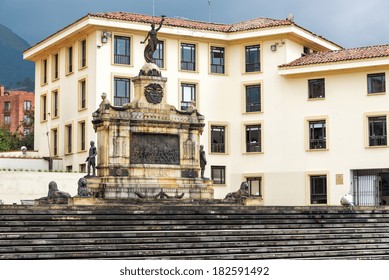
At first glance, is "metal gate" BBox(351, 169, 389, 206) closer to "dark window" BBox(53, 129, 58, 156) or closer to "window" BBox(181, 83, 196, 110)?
"window" BBox(181, 83, 196, 110)

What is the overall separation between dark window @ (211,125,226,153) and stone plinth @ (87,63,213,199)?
14.6m

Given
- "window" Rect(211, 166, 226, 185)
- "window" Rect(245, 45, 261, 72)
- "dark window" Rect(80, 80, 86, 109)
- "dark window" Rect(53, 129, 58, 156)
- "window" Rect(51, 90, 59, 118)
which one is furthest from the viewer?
"window" Rect(51, 90, 59, 118)

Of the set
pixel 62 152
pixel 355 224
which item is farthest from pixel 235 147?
pixel 355 224

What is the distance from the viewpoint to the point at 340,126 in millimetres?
53406

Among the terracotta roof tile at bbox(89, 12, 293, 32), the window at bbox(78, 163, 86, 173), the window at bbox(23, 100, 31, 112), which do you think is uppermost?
the window at bbox(23, 100, 31, 112)

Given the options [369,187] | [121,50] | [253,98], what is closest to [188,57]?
[121,50]

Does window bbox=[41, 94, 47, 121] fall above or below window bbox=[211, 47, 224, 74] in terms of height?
below

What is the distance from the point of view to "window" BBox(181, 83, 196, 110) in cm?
5594

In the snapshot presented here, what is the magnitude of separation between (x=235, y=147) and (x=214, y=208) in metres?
24.9

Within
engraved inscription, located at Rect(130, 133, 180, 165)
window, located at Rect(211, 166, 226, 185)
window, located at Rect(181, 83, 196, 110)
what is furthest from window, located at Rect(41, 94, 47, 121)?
engraved inscription, located at Rect(130, 133, 180, 165)

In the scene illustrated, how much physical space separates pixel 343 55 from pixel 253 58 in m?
6.04

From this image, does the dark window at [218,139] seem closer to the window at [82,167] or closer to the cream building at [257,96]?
the cream building at [257,96]

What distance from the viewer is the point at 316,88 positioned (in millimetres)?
54688

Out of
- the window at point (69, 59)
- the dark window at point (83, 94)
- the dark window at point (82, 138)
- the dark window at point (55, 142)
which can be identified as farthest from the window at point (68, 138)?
the window at point (69, 59)
